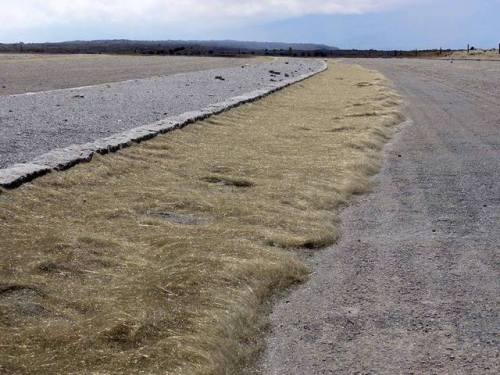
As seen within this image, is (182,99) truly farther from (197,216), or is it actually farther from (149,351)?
(149,351)

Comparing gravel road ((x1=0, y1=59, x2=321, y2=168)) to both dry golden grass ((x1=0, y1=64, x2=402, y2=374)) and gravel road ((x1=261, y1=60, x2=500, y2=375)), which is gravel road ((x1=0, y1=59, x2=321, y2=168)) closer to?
dry golden grass ((x1=0, y1=64, x2=402, y2=374))

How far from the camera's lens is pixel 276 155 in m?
10.9

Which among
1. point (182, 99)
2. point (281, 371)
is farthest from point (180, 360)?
point (182, 99)

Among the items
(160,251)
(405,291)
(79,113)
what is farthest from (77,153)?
(79,113)

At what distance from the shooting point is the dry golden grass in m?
4.15

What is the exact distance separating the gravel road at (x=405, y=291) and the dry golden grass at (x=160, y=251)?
10.4 inches

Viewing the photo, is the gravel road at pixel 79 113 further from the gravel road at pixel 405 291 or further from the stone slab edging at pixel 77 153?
the gravel road at pixel 405 291

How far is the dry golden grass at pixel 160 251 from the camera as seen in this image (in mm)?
4148

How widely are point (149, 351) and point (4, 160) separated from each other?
5.53 m

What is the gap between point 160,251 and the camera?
5836mm

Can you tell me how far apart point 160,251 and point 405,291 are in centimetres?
203

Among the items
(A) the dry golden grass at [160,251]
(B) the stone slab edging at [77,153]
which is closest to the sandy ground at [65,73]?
(B) the stone slab edging at [77,153]

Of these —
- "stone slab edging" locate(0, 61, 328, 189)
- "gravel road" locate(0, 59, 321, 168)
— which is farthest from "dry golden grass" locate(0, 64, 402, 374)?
"gravel road" locate(0, 59, 321, 168)

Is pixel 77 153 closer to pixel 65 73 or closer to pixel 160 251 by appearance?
pixel 160 251
